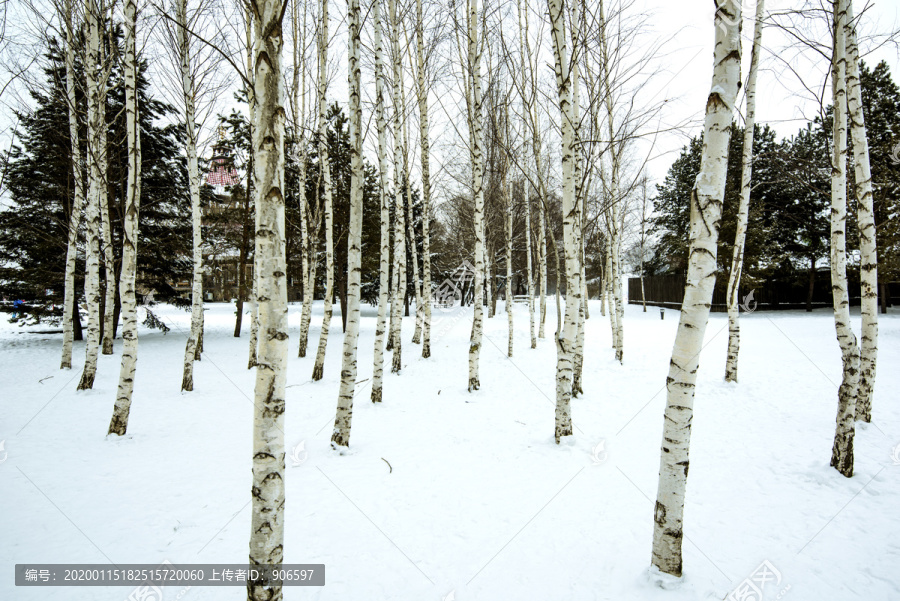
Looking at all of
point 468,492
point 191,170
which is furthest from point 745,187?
point 191,170

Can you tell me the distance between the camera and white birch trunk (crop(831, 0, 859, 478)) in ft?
13.1

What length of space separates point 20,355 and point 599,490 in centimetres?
1651

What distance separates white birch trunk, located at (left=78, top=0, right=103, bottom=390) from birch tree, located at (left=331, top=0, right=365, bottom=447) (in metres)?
4.51

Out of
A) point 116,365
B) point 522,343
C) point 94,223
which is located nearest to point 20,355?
point 116,365

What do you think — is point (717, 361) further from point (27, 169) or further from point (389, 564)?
point (27, 169)

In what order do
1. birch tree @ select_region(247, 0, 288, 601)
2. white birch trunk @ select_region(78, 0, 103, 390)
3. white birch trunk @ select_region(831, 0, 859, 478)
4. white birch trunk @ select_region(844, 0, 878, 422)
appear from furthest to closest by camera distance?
white birch trunk @ select_region(78, 0, 103, 390) < white birch trunk @ select_region(844, 0, 878, 422) < white birch trunk @ select_region(831, 0, 859, 478) < birch tree @ select_region(247, 0, 288, 601)

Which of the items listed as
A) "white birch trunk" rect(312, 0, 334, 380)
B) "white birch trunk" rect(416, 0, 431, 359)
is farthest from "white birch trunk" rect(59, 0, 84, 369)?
"white birch trunk" rect(416, 0, 431, 359)

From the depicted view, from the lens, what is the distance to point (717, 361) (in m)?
9.98

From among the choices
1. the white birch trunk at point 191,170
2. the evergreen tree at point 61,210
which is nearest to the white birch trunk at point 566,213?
the white birch trunk at point 191,170

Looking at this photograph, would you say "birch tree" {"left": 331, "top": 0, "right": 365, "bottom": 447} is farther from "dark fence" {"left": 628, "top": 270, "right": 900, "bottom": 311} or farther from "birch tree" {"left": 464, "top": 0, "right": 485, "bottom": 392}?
"dark fence" {"left": 628, "top": 270, "right": 900, "bottom": 311}

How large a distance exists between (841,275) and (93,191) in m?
11.2

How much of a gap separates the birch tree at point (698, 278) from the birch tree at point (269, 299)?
2.33 m

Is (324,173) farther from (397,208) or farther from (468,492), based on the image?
(468,492)

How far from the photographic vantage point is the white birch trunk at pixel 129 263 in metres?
5.16
